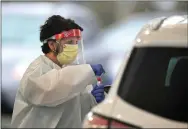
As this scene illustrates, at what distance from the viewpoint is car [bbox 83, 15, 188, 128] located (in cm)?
217

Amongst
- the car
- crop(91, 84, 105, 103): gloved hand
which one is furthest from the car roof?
crop(91, 84, 105, 103): gloved hand

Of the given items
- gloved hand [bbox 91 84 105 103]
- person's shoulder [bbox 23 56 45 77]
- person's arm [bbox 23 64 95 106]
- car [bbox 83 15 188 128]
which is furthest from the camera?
gloved hand [bbox 91 84 105 103]

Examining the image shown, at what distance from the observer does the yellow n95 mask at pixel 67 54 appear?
3.93 metres

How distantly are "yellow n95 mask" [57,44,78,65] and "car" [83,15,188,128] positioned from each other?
62.4 inches

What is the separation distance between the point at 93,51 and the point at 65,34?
1985 millimetres

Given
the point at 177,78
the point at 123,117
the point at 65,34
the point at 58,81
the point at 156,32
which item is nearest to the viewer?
the point at 123,117

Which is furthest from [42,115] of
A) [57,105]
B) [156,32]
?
[156,32]

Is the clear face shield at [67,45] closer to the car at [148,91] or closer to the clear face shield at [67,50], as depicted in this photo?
the clear face shield at [67,50]

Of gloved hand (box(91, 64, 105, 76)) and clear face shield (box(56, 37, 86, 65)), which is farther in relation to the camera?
clear face shield (box(56, 37, 86, 65))

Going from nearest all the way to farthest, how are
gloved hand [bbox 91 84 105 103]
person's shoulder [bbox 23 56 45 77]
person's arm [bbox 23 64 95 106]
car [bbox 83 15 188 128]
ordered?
car [bbox 83 15 188 128], person's arm [bbox 23 64 95 106], person's shoulder [bbox 23 56 45 77], gloved hand [bbox 91 84 105 103]

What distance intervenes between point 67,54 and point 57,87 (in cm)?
47

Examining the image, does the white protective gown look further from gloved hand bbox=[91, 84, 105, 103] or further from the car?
the car

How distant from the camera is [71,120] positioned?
3.69m

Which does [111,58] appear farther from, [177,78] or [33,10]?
[177,78]
